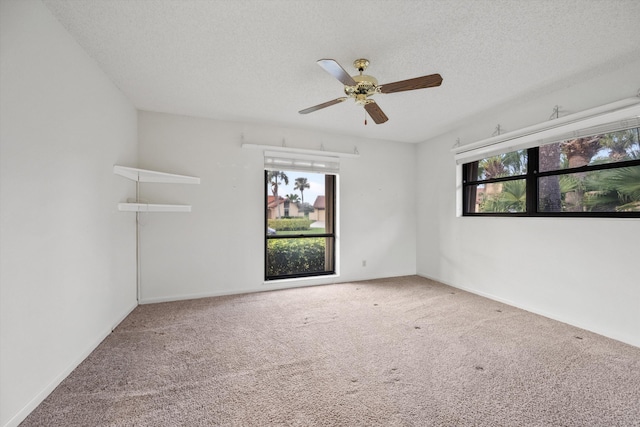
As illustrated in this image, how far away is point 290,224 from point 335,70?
269 cm

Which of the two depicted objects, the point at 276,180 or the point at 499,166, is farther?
the point at 276,180

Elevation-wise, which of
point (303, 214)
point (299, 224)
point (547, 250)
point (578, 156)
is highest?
point (578, 156)

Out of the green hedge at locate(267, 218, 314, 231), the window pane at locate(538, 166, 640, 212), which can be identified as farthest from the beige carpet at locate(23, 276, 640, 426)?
the green hedge at locate(267, 218, 314, 231)

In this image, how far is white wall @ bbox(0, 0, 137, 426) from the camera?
1365mm

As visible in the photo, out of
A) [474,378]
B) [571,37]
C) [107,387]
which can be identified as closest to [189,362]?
[107,387]

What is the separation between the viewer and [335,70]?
1704mm

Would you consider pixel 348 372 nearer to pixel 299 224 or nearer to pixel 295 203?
pixel 299 224

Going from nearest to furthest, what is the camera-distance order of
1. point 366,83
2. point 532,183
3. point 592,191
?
point 366,83, point 592,191, point 532,183

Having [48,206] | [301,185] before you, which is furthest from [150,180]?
[301,185]

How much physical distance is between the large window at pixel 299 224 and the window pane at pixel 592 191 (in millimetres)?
2755

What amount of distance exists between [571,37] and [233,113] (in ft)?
10.7

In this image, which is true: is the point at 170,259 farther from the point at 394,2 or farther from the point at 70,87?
the point at 394,2

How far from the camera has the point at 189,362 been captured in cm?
198

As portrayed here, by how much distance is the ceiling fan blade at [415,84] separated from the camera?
1830 millimetres
